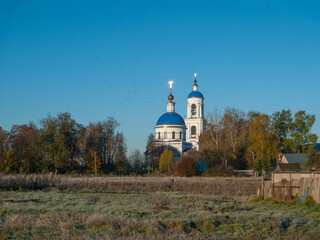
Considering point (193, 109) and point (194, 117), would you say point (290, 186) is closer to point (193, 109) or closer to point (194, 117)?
point (194, 117)

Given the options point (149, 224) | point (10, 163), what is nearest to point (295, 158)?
point (10, 163)

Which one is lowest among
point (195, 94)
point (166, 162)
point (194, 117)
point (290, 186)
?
point (290, 186)

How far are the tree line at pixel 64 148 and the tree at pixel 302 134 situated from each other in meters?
25.5

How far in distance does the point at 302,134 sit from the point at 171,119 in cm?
2812

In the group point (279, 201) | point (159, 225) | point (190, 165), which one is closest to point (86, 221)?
point (159, 225)

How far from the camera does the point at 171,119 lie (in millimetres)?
88688

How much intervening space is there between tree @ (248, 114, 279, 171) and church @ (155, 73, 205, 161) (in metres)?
21.7

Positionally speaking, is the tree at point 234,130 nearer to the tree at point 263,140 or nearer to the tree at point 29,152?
the tree at point 263,140

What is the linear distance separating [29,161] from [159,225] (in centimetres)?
4776

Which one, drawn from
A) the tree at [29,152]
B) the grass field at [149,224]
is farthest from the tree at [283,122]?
the grass field at [149,224]

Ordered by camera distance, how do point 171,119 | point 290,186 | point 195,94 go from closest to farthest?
point 290,186 < point 171,119 < point 195,94

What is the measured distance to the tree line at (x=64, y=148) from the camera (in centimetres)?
5881

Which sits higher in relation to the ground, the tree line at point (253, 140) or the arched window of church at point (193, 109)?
the arched window of church at point (193, 109)

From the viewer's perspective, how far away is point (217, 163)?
61.4m
